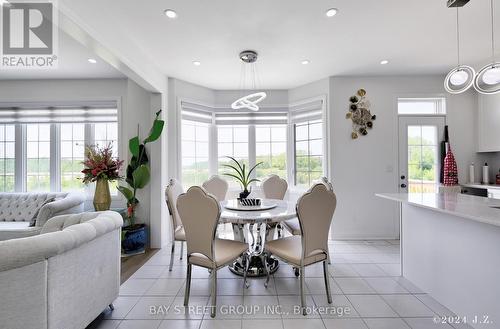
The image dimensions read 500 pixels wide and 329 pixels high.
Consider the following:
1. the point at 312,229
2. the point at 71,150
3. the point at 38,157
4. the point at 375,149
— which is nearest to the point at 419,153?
the point at 375,149

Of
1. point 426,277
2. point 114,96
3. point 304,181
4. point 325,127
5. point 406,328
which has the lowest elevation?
point 406,328

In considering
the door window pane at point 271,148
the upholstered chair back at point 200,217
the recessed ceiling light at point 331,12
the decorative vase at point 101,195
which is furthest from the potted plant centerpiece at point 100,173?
the recessed ceiling light at point 331,12

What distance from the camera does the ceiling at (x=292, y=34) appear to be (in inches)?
79.7

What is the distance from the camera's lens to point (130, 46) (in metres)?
2.54

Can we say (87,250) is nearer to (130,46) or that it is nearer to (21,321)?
(21,321)

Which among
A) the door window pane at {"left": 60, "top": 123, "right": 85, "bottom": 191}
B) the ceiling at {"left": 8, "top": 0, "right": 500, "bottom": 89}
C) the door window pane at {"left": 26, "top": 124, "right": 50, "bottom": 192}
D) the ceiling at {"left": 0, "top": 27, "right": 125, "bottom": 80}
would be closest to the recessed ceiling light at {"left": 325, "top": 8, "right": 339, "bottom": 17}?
the ceiling at {"left": 8, "top": 0, "right": 500, "bottom": 89}

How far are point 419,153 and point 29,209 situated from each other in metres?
6.24

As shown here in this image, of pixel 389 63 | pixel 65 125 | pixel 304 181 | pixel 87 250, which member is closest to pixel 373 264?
pixel 304 181

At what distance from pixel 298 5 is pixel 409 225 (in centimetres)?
252

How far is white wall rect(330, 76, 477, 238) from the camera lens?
144 inches

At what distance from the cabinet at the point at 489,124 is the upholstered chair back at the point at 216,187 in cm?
422

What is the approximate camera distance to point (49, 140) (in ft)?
12.3

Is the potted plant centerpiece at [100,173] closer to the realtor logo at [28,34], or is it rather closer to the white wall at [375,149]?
the realtor logo at [28,34]

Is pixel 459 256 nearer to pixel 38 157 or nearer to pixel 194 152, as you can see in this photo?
pixel 194 152
